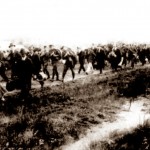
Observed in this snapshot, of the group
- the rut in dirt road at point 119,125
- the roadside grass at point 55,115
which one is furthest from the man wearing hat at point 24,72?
the rut in dirt road at point 119,125

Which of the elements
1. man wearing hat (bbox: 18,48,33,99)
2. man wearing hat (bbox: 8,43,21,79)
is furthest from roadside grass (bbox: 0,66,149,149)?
man wearing hat (bbox: 8,43,21,79)

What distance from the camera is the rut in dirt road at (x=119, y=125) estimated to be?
35.4ft

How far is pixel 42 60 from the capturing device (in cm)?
2217

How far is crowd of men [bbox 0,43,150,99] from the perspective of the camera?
15.2 m

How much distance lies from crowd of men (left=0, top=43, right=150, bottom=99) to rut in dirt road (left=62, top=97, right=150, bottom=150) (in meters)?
3.63

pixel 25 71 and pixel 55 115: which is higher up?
pixel 25 71

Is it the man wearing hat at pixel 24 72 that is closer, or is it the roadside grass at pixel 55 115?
the roadside grass at pixel 55 115

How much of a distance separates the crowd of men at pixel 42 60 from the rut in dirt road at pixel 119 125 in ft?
11.9

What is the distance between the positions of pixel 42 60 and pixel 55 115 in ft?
32.5

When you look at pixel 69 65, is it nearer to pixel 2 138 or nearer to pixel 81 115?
pixel 81 115

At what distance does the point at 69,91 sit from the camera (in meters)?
17.1

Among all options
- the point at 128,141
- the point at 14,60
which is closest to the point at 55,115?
the point at 128,141

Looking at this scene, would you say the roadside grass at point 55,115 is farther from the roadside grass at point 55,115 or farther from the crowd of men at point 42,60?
the crowd of men at point 42,60

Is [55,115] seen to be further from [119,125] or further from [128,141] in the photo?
[128,141]
